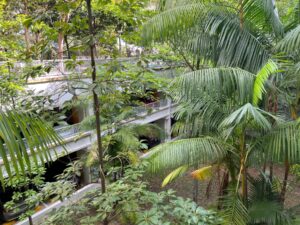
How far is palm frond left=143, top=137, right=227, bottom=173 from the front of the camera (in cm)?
334

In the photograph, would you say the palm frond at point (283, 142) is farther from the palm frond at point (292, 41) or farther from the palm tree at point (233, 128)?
the palm frond at point (292, 41)

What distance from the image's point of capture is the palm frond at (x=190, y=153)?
131 inches

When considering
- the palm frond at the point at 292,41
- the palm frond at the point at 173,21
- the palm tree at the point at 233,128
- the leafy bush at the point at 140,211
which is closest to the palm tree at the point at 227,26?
the palm frond at the point at 173,21

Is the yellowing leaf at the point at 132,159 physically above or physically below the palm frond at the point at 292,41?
below

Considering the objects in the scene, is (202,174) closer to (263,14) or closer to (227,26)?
(227,26)

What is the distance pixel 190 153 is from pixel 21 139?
263 centimetres

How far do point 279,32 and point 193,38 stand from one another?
1.20 meters

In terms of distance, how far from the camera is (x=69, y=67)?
2.24 meters

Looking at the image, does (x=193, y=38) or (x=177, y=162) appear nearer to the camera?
(x=177, y=162)

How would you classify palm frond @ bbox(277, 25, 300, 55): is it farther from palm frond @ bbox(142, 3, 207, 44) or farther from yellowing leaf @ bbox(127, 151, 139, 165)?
yellowing leaf @ bbox(127, 151, 139, 165)

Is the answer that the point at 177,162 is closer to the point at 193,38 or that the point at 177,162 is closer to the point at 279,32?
the point at 193,38

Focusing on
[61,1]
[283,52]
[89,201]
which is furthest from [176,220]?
[283,52]

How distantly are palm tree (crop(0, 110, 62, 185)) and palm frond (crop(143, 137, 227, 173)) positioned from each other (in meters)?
2.36

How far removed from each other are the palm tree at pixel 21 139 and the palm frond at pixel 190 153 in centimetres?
236
